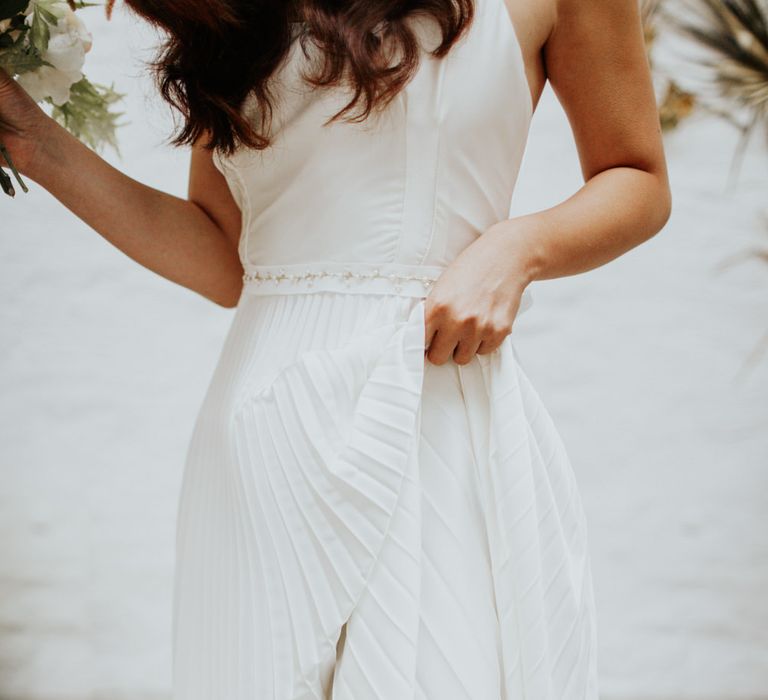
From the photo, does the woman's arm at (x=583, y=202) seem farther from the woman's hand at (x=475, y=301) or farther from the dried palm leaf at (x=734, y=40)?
the dried palm leaf at (x=734, y=40)

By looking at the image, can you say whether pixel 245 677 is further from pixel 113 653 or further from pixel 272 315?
pixel 113 653

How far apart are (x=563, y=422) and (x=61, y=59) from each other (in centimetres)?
203

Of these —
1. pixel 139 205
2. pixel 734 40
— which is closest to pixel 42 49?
pixel 139 205

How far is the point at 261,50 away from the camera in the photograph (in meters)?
0.88

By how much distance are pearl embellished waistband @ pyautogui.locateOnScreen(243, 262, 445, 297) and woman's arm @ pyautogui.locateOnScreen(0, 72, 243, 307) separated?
0.74 feet

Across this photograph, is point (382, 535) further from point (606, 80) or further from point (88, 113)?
point (88, 113)

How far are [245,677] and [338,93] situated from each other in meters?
0.55

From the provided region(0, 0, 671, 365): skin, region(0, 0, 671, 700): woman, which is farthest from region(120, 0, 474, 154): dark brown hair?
region(0, 0, 671, 365): skin

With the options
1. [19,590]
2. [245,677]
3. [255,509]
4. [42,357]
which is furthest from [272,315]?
[19,590]

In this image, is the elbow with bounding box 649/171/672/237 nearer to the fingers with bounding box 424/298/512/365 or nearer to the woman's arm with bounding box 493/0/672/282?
the woman's arm with bounding box 493/0/672/282

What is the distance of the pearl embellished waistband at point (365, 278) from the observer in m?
0.86

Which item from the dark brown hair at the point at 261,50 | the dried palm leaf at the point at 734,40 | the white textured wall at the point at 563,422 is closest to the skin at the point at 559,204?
the dark brown hair at the point at 261,50

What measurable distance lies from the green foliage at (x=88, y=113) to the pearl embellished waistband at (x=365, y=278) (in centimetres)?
35

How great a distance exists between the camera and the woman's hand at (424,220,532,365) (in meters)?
0.80
